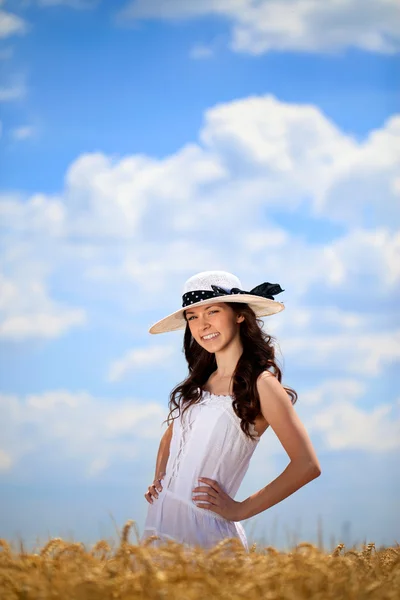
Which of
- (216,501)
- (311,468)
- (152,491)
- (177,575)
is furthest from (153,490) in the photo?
(177,575)

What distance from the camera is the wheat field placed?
1.84 m

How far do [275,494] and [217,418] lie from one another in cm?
51

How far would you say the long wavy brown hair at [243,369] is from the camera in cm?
353

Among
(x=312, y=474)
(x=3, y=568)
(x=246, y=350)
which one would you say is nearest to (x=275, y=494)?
(x=312, y=474)

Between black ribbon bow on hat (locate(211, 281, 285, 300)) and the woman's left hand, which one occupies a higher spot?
black ribbon bow on hat (locate(211, 281, 285, 300))

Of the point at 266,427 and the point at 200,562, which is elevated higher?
the point at 266,427

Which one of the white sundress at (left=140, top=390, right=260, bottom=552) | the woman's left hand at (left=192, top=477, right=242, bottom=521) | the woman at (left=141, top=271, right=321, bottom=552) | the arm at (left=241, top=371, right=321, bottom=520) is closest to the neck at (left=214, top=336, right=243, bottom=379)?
the woman at (left=141, top=271, right=321, bottom=552)

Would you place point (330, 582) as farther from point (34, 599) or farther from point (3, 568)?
point (3, 568)

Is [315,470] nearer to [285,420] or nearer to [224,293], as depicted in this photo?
[285,420]

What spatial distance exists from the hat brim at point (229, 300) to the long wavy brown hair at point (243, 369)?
0.06m

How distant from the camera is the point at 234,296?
150 inches

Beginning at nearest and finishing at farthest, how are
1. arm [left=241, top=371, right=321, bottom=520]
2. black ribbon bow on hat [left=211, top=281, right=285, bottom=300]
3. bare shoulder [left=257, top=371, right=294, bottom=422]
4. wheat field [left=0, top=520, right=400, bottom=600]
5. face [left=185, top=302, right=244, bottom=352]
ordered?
wheat field [left=0, top=520, right=400, bottom=600] < arm [left=241, top=371, right=321, bottom=520] < bare shoulder [left=257, top=371, right=294, bottom=422] < face [left=185, top=302, right=244, bottom=352] < black ribbon bow on hat [left=211, top=281, right=285, bottom=300]

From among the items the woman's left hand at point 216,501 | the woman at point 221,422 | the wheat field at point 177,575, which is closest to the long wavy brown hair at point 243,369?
the woman at point 221,422

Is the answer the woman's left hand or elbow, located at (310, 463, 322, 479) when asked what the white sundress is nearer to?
the woman's left hand
